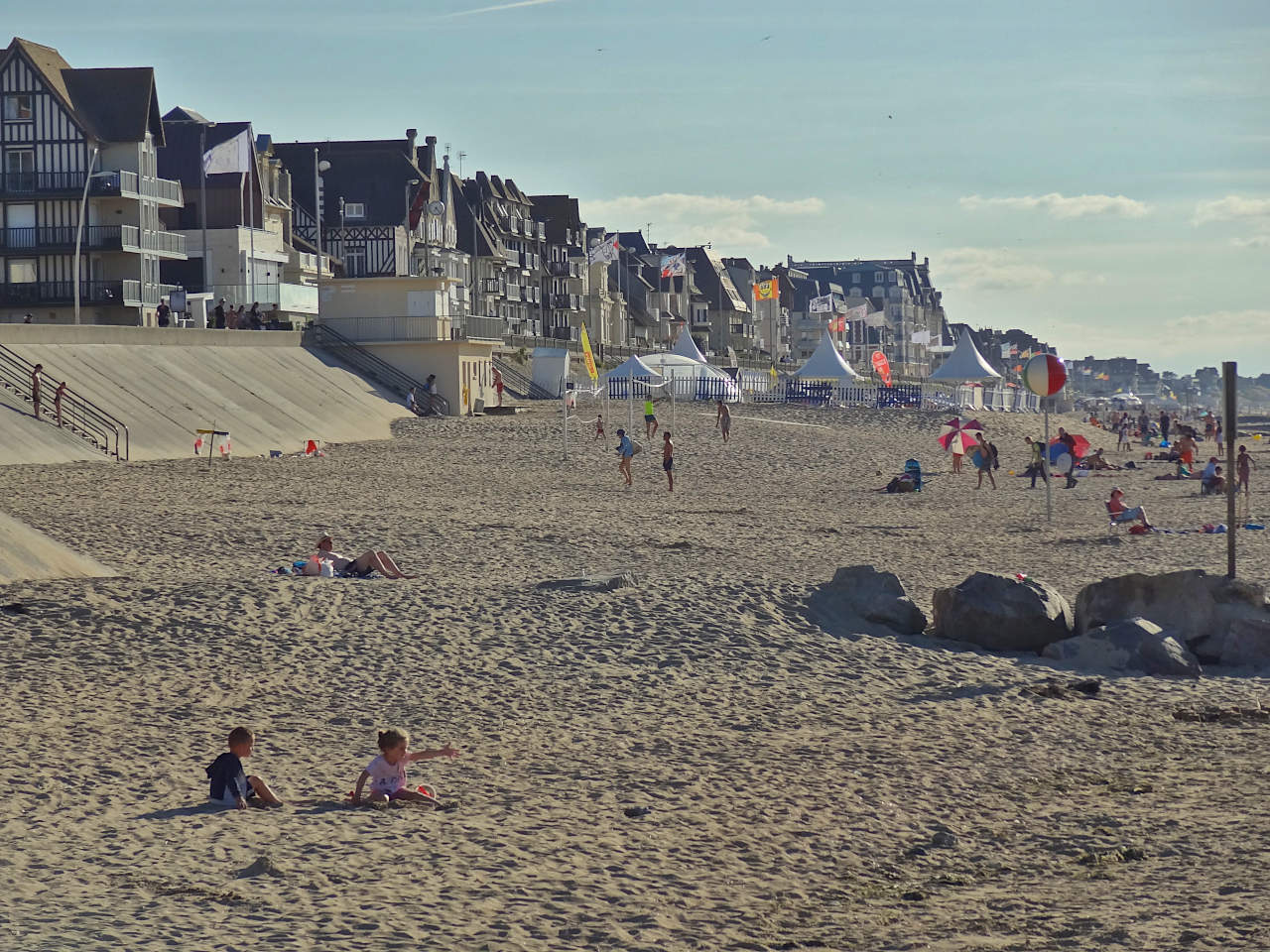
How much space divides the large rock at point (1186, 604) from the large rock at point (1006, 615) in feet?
1.18

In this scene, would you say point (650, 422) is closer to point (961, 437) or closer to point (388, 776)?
point (961, 437)

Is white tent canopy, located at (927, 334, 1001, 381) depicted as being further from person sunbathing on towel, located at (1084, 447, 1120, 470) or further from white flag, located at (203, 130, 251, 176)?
white flag, located at (203, 130, 251, 176)

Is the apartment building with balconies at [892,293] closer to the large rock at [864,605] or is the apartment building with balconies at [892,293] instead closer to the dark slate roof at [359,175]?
the dark slate roof at [359,175]

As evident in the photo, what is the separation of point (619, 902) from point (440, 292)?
145 ft

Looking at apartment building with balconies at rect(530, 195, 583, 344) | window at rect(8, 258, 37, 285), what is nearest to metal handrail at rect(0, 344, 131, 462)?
window at rect(8, 258, 37, 285)

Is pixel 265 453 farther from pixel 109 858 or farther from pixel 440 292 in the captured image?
pixel 109 858

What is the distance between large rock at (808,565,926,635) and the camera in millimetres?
13672

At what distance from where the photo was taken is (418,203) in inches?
2472

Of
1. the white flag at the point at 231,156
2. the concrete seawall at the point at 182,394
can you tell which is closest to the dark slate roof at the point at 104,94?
the white flag at the point at 231,156

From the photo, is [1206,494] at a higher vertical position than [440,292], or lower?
lower

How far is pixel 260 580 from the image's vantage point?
14.5m

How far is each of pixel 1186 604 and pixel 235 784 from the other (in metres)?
8.41

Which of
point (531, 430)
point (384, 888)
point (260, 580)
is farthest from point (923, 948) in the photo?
point (531, 430)

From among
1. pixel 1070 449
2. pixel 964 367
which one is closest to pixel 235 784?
pixel 1070 449
